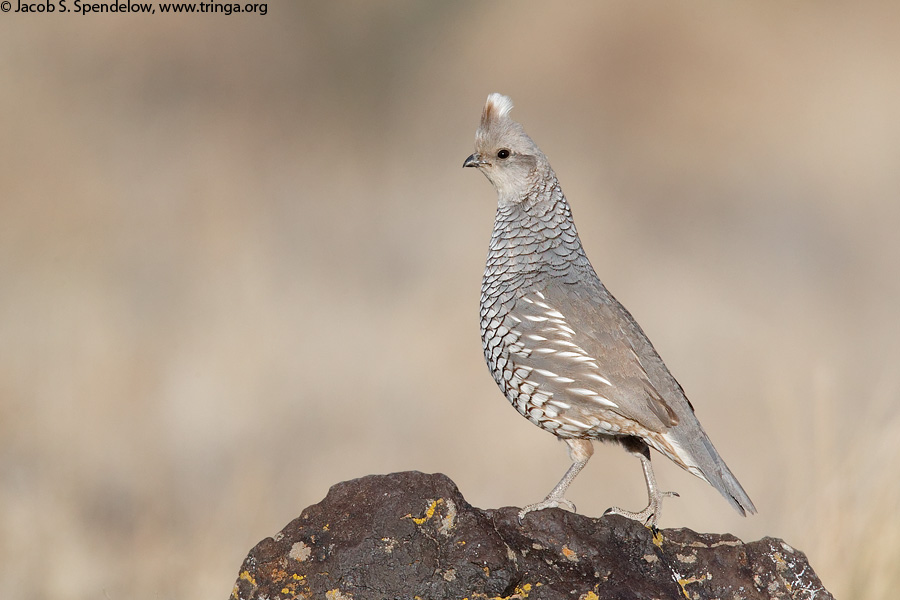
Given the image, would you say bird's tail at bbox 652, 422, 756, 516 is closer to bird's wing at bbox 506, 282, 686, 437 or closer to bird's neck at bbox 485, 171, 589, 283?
bird's wing at bbox 506, 282, 686, 437

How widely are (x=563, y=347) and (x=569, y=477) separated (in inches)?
23.0

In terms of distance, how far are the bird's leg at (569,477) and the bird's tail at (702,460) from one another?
41 centimetres

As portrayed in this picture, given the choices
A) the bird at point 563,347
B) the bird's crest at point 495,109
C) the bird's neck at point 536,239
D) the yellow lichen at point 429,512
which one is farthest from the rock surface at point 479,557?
the bird's crest at point 495,109

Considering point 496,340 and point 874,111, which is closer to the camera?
point 496,340

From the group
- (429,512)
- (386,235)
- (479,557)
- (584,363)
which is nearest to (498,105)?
(584,363)

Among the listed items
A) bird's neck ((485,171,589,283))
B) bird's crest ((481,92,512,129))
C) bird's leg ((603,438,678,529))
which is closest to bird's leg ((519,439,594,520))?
bird's leg ((603,438,678,529))

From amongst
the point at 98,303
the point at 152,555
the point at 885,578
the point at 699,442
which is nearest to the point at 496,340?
the point at 699,442

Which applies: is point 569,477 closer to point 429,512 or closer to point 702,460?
point 702,460

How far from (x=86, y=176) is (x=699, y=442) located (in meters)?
9.38

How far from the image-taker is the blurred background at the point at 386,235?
10.4m

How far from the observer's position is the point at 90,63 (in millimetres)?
12414

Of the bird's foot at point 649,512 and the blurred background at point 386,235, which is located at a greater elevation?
the blurred background at point 386,235

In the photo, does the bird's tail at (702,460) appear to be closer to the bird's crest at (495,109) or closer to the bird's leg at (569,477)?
the bird's leg at (569,477)

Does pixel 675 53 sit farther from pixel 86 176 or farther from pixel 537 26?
pixel 86 176
